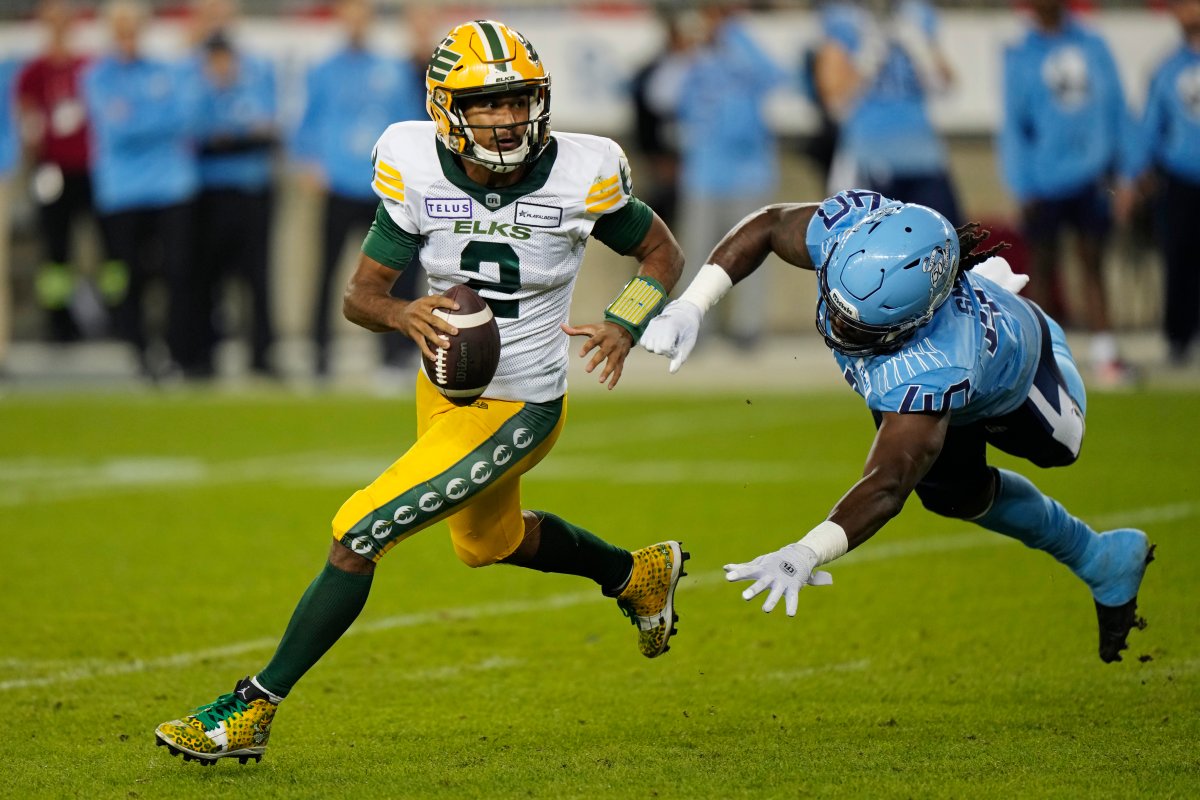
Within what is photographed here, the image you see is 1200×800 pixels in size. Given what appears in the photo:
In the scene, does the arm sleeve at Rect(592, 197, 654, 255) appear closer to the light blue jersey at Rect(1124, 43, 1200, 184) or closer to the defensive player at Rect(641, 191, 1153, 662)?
the defensive player at Rect(641, 191, 1153, 662)

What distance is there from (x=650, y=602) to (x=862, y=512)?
129 centimetres

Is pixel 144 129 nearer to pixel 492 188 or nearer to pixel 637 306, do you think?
pixel 492 188


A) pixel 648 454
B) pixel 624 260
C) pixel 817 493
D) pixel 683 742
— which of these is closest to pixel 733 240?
pixel 683 742

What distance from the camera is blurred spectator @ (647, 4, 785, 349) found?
45.7 feet

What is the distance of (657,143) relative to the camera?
14820 mm

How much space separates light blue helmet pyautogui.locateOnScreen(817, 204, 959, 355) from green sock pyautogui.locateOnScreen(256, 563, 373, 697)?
4.64 feet

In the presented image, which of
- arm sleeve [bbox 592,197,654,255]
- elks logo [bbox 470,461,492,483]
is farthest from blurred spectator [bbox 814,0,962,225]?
elks logo [bbox 470,461,492,483]

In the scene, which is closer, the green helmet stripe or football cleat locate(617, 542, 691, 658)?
the green helmet stripe

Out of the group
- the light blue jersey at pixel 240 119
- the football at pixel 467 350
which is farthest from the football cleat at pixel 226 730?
the light blue jersey at pixel 240 119

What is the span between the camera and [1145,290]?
55.7 feet

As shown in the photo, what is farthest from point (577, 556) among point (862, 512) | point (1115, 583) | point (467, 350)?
point (1115, 583)

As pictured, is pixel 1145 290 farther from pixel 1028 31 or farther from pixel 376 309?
pixel 376 309

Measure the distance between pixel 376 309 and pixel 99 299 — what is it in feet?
40.3

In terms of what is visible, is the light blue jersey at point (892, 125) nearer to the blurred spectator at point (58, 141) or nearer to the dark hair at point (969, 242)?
the blurred spectator at point (58, 141)
